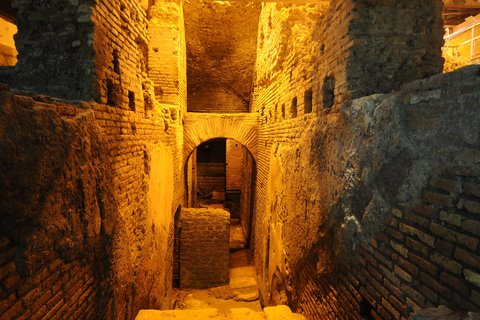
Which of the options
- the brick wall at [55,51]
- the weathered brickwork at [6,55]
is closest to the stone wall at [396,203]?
the brick wall at [55,51]

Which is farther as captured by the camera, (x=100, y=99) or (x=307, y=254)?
(x=307, y=254)

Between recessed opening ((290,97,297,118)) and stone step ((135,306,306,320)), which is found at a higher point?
recessed opening ((290,97,297,118))

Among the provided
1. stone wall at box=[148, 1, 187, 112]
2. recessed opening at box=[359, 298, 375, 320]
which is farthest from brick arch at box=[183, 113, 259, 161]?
recessed opening at box=[359, 298, 375, 320]

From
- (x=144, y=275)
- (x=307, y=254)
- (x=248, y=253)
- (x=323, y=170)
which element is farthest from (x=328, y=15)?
(x=248, y=253)

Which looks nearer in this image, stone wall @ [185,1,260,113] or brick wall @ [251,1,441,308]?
brick wall @ [251,1,441,308]

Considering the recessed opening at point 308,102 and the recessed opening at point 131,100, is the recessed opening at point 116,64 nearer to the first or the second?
the recessed opening at point 131,100

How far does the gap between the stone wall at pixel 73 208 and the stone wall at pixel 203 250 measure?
9.30 ft

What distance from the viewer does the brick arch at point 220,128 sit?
792 centimetres

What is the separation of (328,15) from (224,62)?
334 inches

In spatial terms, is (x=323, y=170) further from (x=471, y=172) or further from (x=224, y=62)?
(x=224, y=62)

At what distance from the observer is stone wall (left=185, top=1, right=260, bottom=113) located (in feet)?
30.6

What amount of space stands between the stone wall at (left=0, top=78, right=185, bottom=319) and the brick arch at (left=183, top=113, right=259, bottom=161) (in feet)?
12.4

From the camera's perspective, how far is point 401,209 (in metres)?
1.90

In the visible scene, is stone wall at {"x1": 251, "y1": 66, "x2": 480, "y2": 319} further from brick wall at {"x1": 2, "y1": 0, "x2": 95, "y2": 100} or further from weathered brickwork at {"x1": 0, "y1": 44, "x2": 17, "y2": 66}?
weathered brickwork at {"x1": 0, "y1": 44, "x2": 17, "y2": 66}
